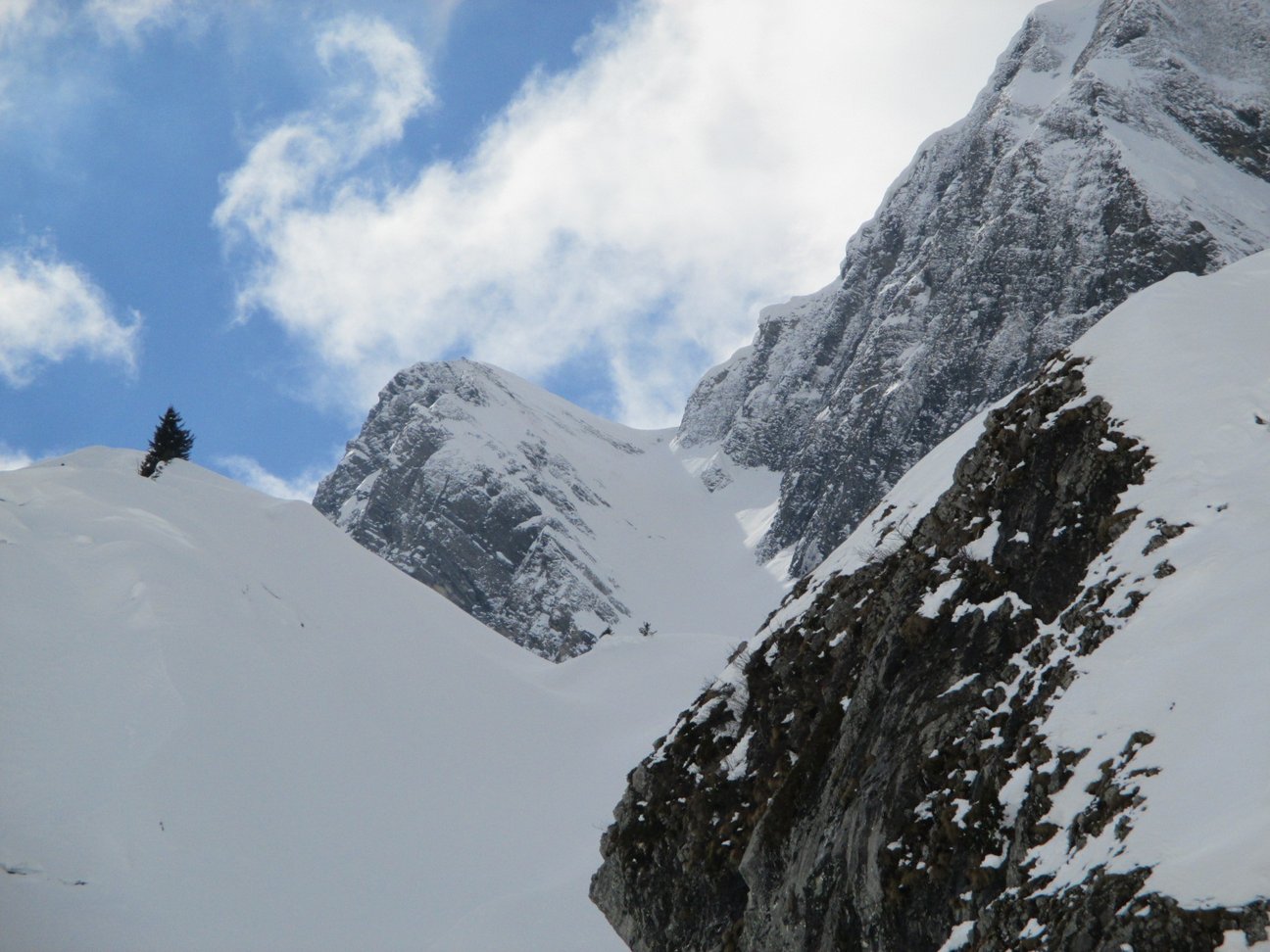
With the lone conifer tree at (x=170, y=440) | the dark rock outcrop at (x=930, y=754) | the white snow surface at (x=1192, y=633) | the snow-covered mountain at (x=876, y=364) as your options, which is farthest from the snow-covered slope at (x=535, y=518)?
the white snow surface at (x=1192, y=633)

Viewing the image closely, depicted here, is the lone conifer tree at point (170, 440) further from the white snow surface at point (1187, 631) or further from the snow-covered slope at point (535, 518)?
the snow-covered slope at point (535, 518)

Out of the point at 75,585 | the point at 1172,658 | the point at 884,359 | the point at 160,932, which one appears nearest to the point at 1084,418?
the point at 1172,658

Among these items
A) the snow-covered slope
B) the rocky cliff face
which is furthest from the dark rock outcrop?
the snow-covered slope

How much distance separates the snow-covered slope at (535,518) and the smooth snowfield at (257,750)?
83044 mm

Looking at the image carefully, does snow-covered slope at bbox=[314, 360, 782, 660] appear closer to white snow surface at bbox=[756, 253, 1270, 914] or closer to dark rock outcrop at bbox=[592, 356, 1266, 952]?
dark rock outcrop at bbox=[592, 356, 1266, 952]

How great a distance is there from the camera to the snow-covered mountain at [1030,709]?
6637 mm

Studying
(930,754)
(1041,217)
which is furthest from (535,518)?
(930,754)

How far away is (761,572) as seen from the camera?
135125 mm

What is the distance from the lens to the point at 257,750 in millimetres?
22969

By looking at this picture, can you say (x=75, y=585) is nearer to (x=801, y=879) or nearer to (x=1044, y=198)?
(x=801, y=879)

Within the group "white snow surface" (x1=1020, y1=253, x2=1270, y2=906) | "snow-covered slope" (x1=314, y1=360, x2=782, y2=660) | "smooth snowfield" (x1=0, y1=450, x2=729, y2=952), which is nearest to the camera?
"white snow surface" (x1=1020, y1=253, x2=1270, y2=906)

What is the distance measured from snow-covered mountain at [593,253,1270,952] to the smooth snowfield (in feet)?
26.6

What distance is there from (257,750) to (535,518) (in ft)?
406

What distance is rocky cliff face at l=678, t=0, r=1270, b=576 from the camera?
8850cm
